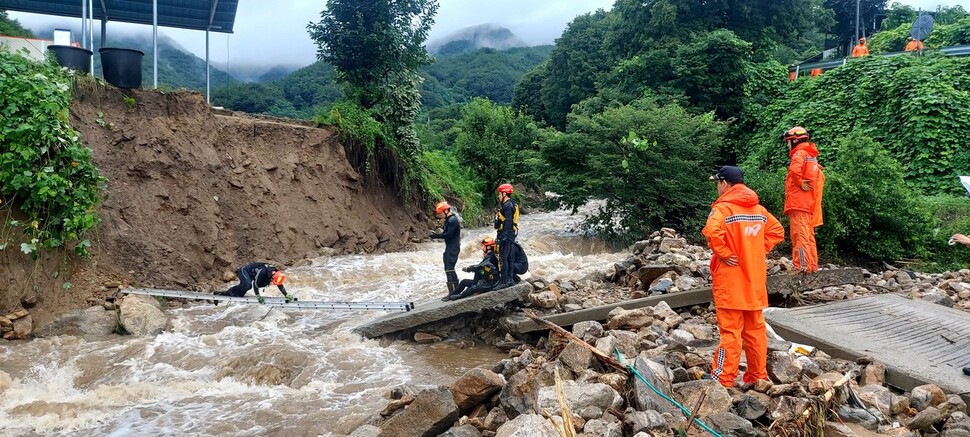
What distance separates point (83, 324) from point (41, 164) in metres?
2.24

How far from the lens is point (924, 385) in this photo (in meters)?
4.38

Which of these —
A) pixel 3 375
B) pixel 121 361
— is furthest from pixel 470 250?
pixel 3 375

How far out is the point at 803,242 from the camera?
7.76 m

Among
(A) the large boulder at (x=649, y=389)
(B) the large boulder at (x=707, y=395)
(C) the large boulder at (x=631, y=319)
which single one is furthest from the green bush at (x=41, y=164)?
(B) the large boulder at (x=707, y=395)

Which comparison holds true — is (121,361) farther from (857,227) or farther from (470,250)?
(857,227)

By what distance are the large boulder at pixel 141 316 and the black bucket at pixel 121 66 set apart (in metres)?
4.47

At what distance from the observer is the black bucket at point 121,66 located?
10492 mm

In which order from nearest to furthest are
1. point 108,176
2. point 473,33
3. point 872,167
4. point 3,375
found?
point 3,375 → point 108,176 → point 872,167 → point 473,33

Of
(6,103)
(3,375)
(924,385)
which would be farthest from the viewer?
(6,103)

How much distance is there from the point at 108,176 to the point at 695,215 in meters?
12.4

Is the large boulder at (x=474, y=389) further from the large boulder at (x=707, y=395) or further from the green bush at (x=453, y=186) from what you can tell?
the green bush at (x=453, y=186)

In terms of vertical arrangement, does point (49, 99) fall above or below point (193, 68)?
below

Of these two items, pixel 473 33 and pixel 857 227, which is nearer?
pixel 857 227

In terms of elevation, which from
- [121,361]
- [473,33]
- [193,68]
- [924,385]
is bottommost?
[121,361]
